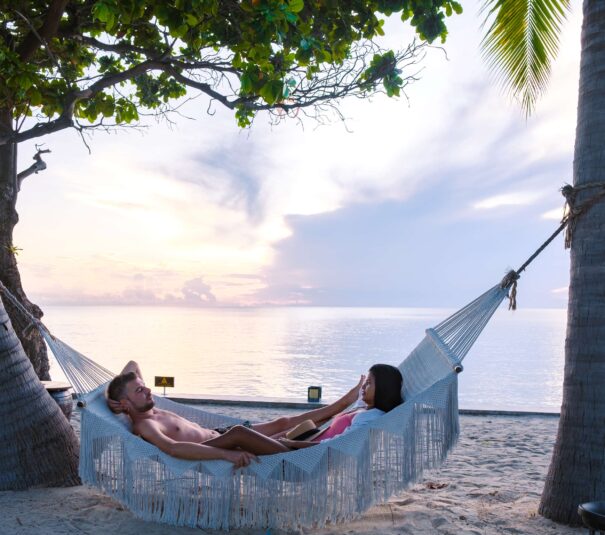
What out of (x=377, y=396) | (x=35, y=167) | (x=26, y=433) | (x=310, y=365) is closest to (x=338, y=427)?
(x=377, y=396)

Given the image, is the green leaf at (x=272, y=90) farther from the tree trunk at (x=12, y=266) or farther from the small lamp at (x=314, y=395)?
the small lamp at (x=314, y=395)

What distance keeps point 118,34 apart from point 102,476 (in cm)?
321

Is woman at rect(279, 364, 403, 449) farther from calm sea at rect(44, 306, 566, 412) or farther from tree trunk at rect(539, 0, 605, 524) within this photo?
calm sea at rect(44, 306, 566, 412)

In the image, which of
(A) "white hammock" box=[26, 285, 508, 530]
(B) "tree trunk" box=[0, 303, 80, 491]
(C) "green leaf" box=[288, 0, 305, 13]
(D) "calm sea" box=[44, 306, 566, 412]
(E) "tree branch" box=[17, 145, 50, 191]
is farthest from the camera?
(D) "calm sea" box=[44, 306, 566, 412]

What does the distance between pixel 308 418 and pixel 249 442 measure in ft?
1.93

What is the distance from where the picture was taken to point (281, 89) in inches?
144

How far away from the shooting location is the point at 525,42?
3.74 metres

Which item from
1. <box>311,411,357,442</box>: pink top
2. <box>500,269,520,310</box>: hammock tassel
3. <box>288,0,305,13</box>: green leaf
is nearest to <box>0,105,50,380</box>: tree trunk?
<box>288,0,305,13</box>: green leaf

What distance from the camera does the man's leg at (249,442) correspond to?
2201 millimetres

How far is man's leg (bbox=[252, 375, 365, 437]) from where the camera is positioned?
8.89ft

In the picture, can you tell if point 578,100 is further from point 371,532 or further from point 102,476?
point 102,476

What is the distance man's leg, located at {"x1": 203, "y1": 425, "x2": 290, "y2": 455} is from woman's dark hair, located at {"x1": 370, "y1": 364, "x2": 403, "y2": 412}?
48cm

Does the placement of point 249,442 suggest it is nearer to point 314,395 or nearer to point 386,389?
point 386,389

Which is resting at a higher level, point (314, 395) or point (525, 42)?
point (525, 42)
